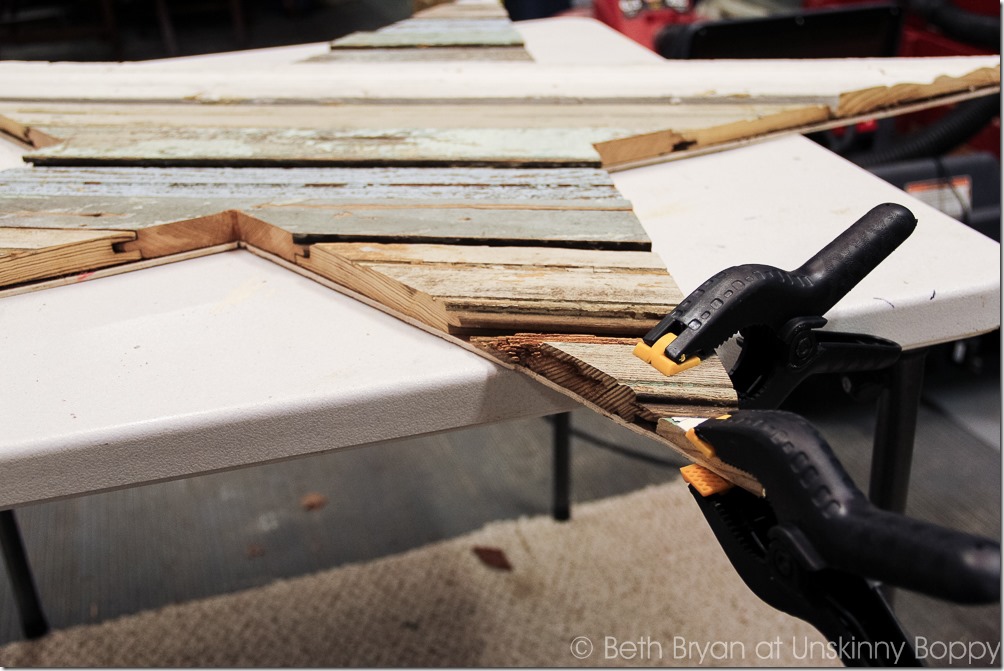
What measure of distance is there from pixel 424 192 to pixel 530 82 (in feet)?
1.19

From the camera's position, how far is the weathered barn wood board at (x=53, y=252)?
2.16 ft

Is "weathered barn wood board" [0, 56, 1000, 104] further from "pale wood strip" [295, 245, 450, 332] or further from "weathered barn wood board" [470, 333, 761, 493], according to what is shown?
"weathered barn wood board" [470, 333, 761, 493]

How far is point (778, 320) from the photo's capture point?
0.56 metres

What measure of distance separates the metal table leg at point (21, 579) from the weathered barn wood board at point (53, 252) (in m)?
0.63

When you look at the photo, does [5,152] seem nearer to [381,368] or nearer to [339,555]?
[381,368]

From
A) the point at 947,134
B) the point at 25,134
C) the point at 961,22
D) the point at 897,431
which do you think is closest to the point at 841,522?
the point at 897,431

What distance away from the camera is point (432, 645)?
125cm

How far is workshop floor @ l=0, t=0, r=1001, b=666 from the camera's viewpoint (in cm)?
137

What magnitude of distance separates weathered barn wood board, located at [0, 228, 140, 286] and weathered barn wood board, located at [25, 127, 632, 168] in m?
0.16

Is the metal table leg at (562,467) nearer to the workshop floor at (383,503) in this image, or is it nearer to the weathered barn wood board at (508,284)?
the workshop floor at (383,503)

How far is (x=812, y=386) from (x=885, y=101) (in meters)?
0.79

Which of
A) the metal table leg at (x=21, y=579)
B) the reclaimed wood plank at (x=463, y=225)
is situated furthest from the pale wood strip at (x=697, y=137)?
the metal table leg at (x=21, y=579)

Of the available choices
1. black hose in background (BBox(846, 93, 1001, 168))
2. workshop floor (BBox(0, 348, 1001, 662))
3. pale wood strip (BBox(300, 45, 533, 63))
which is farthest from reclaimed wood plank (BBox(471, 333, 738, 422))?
black hose in background (BBox(846, 93, 1001, 168))

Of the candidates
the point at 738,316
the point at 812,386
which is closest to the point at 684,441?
the point at 738,316
